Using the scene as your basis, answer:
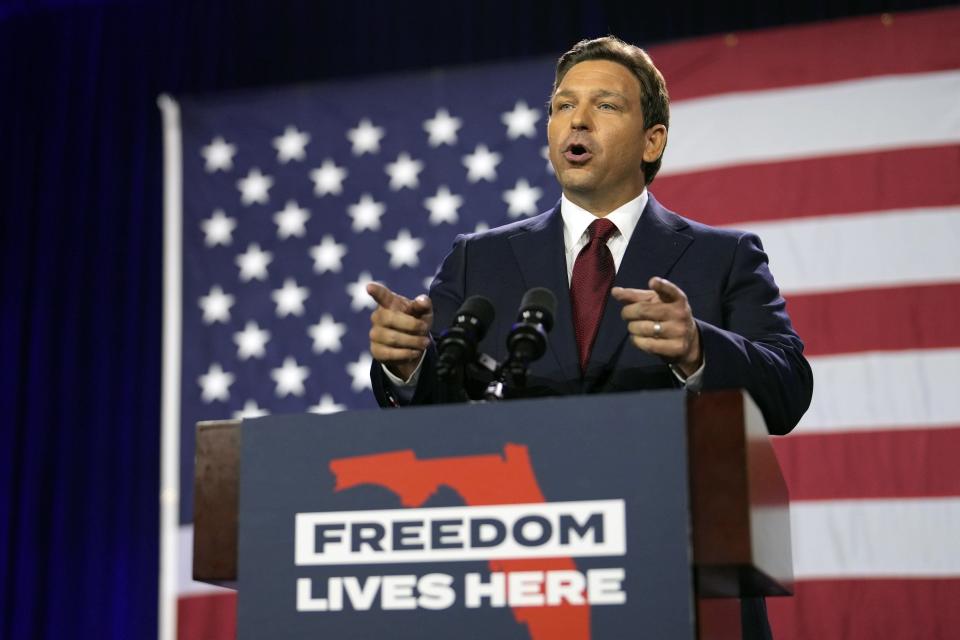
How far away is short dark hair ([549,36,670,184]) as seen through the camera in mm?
2025

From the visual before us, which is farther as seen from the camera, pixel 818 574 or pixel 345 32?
pixel 345 32

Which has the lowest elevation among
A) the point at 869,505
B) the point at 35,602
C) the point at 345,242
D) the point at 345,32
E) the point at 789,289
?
the point at 35,602

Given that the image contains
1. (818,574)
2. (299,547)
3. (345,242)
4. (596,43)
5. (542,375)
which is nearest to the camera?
(299,547)

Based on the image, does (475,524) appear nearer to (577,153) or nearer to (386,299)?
(386,299)

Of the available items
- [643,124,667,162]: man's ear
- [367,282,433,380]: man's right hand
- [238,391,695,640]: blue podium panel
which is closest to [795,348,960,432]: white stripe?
[643,124,667,162]: man's ear

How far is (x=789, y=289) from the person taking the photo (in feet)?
12.3

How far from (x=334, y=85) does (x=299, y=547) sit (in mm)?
3358

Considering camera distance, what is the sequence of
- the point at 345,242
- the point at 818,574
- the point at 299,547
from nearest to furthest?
the point at 299,547, the point at 818,574, the point at 345,242

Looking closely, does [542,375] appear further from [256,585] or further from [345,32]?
[345,32]

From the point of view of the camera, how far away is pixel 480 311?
1401mm

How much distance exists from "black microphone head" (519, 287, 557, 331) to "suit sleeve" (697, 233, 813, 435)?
0.18m

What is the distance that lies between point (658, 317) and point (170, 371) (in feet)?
10.6

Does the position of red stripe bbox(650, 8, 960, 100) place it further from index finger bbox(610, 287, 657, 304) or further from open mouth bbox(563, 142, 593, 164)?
index finger bbox(610, 287, 657, 304)

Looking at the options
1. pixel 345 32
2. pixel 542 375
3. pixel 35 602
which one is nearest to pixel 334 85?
pixel 345 32
